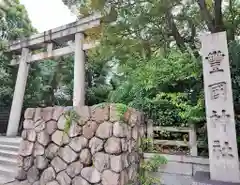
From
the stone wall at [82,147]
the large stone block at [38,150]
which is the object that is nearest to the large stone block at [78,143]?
the stone wall at [82,147]

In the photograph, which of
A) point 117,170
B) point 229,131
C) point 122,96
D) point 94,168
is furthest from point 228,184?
point 122,96

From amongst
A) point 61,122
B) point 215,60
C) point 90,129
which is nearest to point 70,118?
point 61,122

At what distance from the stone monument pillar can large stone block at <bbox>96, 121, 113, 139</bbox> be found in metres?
1.62

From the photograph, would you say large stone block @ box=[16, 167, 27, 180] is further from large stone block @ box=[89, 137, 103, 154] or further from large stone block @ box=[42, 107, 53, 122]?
large stone block @ box=[89, 137, 103, 154]

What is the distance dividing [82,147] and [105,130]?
1.87 feet

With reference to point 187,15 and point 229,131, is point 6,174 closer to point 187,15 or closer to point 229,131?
point 229,131

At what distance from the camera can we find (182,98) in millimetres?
4352

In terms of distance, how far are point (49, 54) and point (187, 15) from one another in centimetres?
562

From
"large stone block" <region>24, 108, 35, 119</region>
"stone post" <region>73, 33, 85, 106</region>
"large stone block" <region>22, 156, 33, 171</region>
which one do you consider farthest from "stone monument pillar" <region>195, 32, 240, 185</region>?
"stone post" <region>73, 33, 85, 106</region>

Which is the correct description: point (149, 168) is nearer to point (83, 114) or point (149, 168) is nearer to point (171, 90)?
point (83, 114)

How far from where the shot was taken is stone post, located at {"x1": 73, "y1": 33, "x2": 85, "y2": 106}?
23.2 feet

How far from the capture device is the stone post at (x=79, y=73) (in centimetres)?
708

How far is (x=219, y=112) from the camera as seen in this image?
3379 millimetres

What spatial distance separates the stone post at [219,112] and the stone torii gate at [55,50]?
4.48 m
